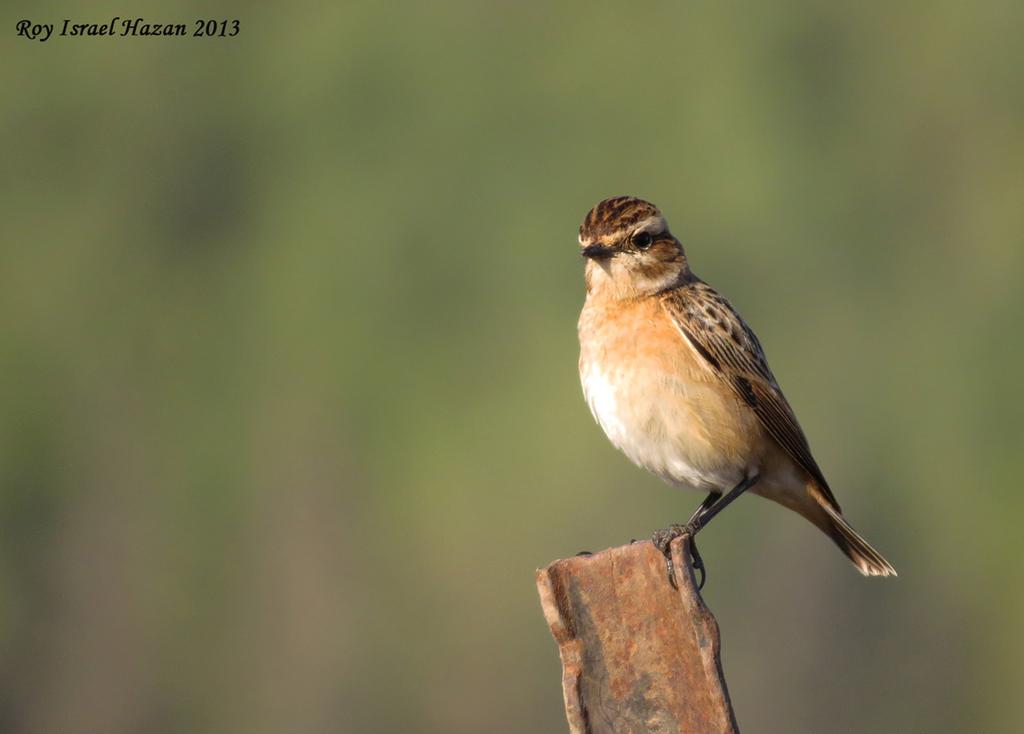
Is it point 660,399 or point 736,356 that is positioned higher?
point 736,356

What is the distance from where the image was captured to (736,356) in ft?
26.4

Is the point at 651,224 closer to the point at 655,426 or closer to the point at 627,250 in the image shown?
the point at 627,250

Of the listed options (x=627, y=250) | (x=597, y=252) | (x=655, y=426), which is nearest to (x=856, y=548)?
(x=655, y=426)

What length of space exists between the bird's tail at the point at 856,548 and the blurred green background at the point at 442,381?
22154 mm

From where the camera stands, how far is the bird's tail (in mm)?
8164

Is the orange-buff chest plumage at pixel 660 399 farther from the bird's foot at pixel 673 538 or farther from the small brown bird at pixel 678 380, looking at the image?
the bird's foot at pixel 673 538

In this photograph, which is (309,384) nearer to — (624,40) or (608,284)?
(624,40)

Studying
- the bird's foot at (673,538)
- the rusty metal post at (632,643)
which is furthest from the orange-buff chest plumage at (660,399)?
the rusty metal post at (632,643)

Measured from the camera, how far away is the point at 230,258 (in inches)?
2185

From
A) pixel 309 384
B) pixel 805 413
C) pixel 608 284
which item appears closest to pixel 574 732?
pixel 608 284

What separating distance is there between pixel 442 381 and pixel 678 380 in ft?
119

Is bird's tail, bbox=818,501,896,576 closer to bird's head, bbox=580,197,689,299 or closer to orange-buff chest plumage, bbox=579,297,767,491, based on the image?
orange-buff chest plumage, bbox=579,297,767,491

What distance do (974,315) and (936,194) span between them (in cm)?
760

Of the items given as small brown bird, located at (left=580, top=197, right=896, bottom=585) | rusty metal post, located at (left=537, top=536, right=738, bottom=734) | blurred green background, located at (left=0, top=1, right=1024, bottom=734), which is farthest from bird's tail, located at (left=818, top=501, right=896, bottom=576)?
blurred green background, located at (left=0, top=1, right=1024, bottom=734)
